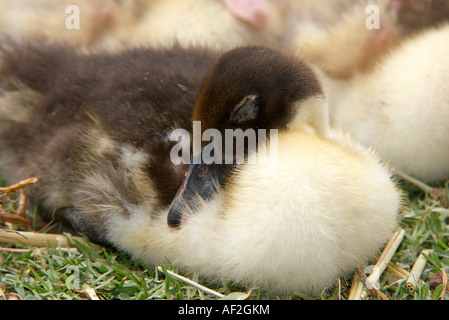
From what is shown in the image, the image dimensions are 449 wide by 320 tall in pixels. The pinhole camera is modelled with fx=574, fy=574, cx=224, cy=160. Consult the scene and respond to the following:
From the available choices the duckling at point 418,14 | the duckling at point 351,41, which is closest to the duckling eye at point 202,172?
the duckling at point 351,41

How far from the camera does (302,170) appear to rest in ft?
5.81

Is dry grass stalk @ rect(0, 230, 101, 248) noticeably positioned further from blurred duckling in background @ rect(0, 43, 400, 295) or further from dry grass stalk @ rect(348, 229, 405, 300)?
dry grass stalk @ rect(348, 229, 405, 300)

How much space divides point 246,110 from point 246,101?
0.03m

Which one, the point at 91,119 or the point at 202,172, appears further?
the point at 91,119

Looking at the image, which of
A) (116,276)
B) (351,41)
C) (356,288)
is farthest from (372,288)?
(351,41)

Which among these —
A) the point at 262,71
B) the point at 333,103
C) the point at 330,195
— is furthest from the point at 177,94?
the point at 333,103

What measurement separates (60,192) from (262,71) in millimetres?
909

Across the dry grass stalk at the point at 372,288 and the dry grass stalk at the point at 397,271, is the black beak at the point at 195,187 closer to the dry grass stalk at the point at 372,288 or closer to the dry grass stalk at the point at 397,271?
the dry grass stalk at the point at 372,288

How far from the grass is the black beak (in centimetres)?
19

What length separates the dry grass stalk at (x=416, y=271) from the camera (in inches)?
74.3

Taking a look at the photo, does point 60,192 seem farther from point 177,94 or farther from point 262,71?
point 262,71

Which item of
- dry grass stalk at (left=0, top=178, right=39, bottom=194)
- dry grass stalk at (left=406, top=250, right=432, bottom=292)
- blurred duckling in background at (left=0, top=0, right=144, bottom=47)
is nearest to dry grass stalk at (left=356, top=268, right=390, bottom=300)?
dry grass stalk at (left=406, top=250, right=432, bottom=292)

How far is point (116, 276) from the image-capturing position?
1919 millimetres

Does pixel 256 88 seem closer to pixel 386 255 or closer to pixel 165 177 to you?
pixel 165 177
